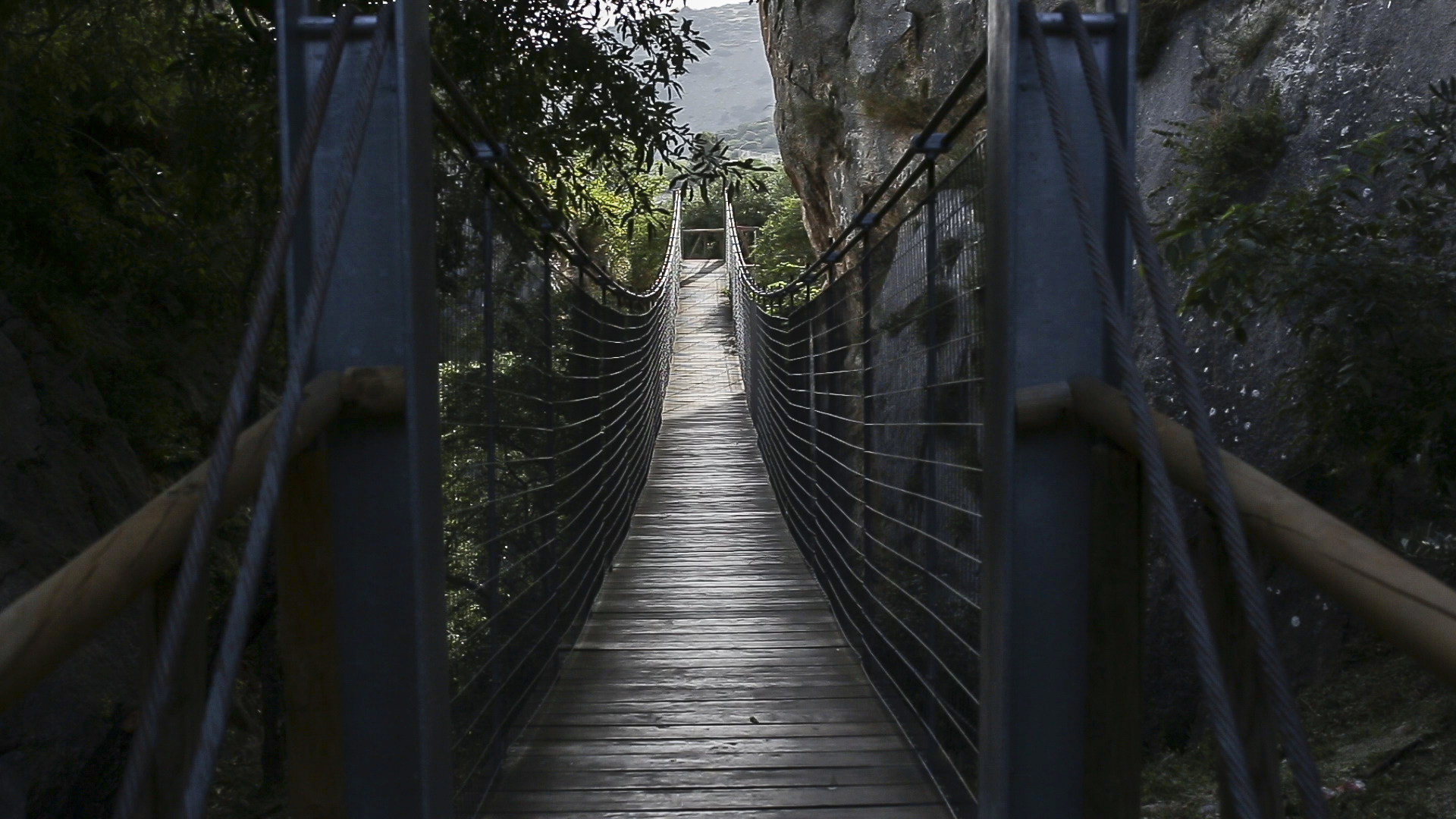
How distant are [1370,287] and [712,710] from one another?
6.62 feet

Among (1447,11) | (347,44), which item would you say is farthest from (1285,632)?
(347,44)

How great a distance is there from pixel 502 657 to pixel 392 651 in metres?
0.90

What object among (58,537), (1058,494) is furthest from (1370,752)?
(58,537)

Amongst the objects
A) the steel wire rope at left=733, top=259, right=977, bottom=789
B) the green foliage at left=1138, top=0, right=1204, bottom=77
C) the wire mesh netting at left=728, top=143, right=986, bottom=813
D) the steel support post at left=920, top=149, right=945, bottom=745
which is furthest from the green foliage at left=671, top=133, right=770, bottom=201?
the green foliage at left=1138, top=0, right=1204, bottom=77

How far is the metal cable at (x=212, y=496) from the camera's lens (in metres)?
0.96

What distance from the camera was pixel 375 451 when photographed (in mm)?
1588

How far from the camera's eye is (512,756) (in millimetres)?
2684

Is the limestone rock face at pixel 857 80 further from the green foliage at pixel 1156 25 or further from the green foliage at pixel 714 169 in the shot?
the green foliage at pixel 714 169

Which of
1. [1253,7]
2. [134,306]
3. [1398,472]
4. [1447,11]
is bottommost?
[1398,472]

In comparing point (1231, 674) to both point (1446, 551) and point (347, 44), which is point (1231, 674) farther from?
point (1446, 551)

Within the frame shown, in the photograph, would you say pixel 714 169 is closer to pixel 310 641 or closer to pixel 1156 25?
pixel 310 641

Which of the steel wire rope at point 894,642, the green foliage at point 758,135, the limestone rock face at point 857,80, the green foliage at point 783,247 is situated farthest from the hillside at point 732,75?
the steel wire rope at point 894,642

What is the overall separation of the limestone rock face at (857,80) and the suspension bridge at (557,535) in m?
7.18


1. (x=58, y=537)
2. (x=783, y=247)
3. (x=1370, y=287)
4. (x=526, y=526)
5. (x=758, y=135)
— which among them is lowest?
(x=58, y=537)
